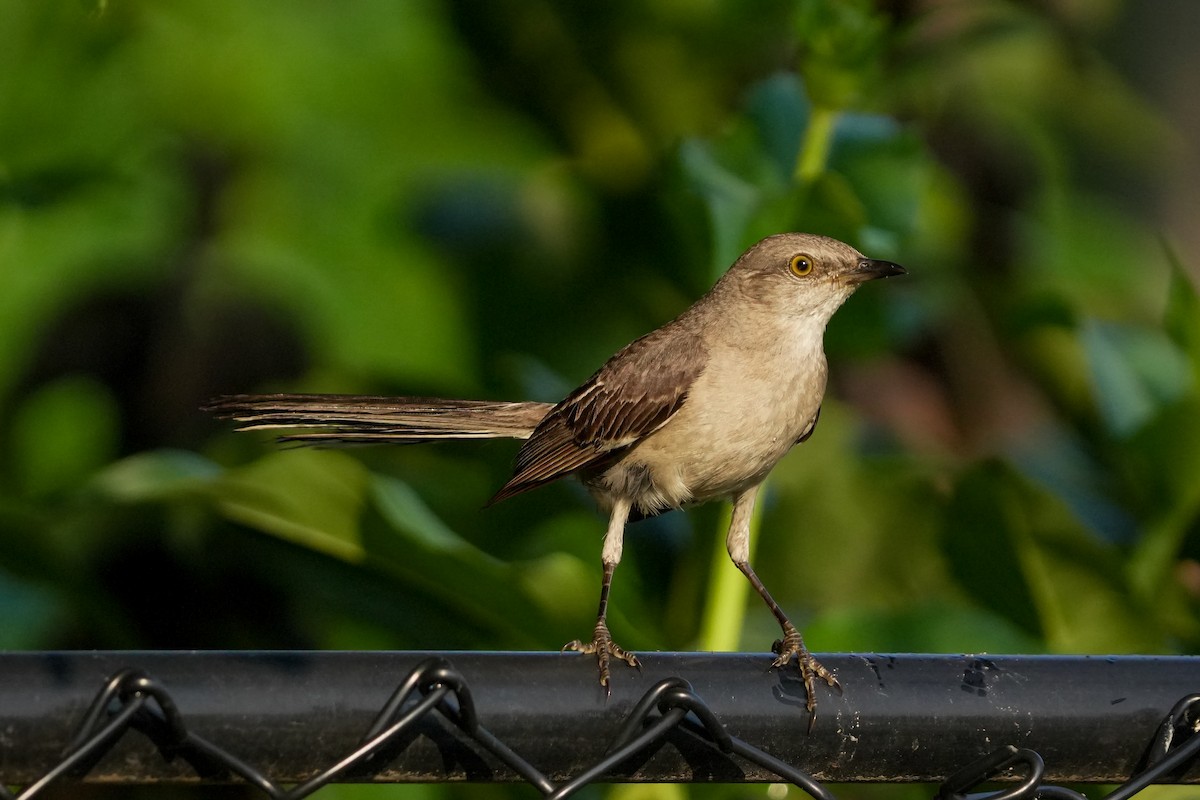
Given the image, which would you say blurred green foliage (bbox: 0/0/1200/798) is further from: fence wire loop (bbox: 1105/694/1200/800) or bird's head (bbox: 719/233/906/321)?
fence wire loop (bbox: 1105/694/1200/800)

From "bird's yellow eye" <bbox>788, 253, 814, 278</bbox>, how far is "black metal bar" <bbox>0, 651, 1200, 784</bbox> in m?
1.61

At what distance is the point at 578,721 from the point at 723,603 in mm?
1746

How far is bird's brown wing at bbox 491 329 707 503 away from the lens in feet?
11.2

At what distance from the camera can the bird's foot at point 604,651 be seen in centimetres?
202

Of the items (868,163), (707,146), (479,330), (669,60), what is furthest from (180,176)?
(868,163)

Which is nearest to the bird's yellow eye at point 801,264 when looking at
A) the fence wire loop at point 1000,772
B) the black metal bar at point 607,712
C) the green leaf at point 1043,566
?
the green leaf at point 1043,566

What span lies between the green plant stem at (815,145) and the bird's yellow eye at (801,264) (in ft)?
1.05

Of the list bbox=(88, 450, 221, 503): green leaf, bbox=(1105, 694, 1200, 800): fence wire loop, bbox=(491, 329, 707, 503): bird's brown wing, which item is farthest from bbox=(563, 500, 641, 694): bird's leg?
bbox=(88, 450, 221, 503): green leaf

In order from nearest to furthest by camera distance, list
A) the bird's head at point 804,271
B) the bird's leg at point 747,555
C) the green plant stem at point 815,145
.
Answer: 1. the bird's leg at point 747,555
2. the bird's head at point 804,271
3. the green plant stem at point 815,145

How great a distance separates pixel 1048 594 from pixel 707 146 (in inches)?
60.7

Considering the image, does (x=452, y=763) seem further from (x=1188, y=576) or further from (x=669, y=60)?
(x=669, y=60)

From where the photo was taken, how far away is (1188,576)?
4.29m

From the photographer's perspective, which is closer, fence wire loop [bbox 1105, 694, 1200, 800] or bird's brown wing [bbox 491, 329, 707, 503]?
fence wire loop [bbox 1105, 694, 1200, 800]

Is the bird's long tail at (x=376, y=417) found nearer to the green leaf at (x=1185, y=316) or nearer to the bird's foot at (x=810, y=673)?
the bird's foot at (x=810, y=673)
